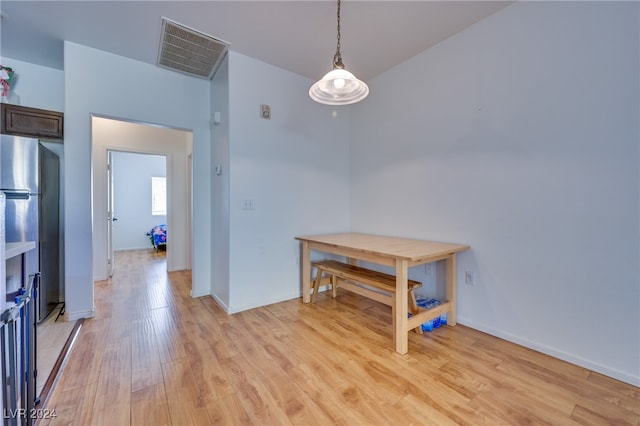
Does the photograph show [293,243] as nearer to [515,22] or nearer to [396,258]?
[396,258]

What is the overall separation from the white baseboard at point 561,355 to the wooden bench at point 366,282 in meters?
0.53

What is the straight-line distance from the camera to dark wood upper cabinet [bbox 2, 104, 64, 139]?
247 cm

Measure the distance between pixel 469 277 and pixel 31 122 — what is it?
430 centimetres

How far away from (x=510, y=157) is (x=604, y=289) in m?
1.05

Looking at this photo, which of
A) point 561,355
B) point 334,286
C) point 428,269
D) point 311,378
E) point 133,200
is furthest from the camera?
point 133,200

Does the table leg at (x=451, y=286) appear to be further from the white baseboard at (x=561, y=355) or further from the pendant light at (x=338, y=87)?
the pendant light at (x=338, y=87)

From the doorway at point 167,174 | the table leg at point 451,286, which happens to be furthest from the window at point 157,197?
the table leg at point 451,286

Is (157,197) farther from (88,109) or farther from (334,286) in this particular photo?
(334,286)

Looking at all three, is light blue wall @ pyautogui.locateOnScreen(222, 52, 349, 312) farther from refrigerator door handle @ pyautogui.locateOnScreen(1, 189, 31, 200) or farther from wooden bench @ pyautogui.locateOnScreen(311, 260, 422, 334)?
refrigerator door handle @ pyautogui.locateOnScreen(1, 189, 31, 200)

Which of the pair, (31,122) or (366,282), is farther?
(31,122)

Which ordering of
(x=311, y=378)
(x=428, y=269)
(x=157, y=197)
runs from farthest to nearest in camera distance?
(x=157, y=197)
(x=428, y=269)
(x=311, y=378)

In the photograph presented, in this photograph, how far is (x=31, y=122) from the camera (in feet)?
8.28

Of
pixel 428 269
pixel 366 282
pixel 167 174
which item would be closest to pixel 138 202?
pixel 167 174

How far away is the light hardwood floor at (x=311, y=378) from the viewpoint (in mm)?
1380
